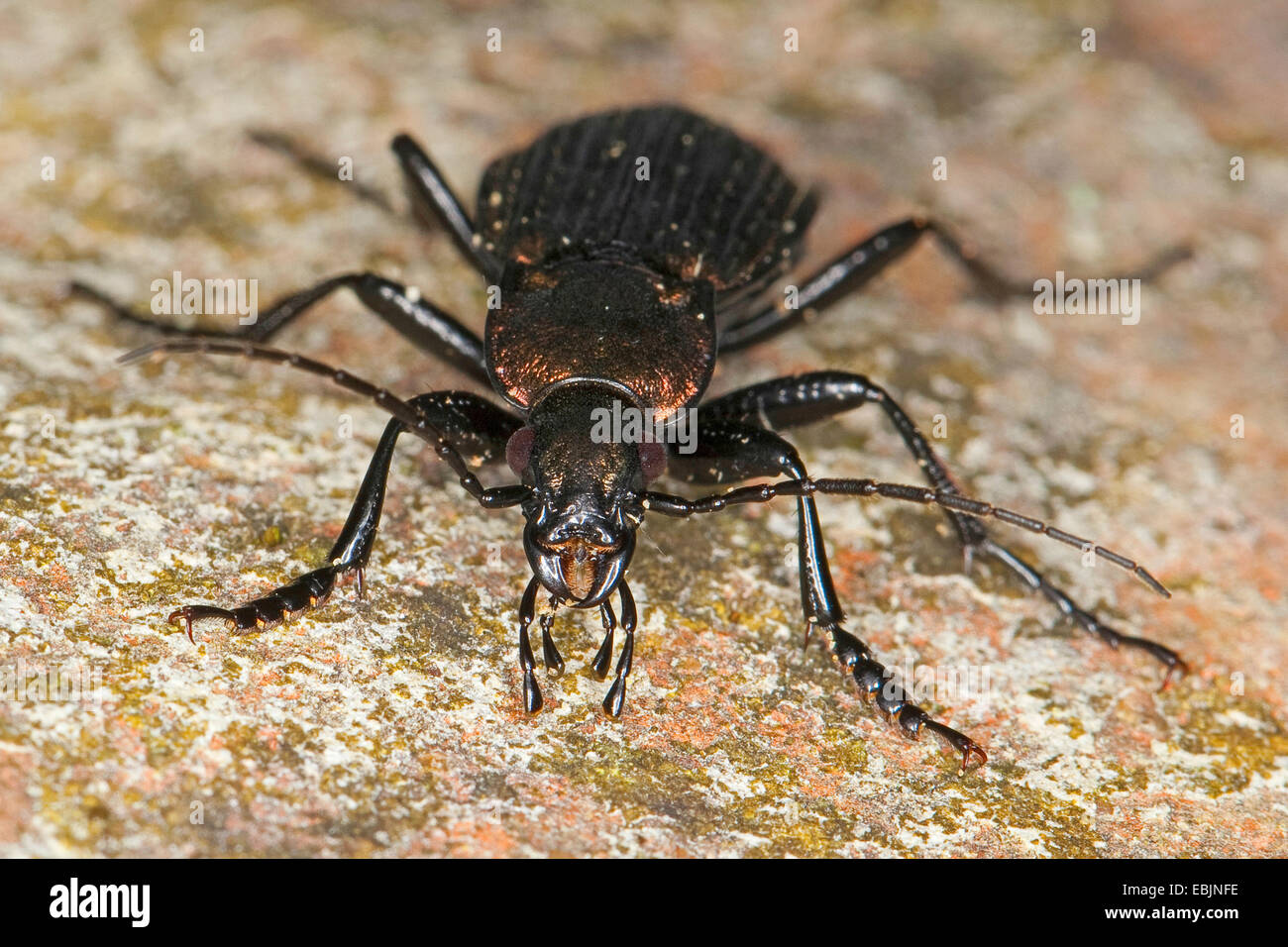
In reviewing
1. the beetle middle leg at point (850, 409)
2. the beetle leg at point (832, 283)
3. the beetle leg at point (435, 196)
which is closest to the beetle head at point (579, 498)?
the beetle middle leg at point (850, 409)

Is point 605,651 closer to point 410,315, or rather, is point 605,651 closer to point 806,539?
point 806,539

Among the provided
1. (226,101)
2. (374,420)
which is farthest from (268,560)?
(226,101)

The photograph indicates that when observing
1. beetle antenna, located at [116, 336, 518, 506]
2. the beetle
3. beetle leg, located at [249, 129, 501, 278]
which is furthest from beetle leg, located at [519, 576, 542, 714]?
beetle leg, located at [249, 129, 501, 278]

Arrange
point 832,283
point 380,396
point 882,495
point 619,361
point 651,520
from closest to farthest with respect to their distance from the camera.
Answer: point 882,495 → point 380,396 → point 619,361 → point 651,520 → point 832,283

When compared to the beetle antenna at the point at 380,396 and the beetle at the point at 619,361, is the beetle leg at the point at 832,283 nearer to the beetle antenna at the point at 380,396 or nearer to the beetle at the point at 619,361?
the beetle at the point at 619,361

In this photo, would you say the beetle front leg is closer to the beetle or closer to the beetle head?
the beetle

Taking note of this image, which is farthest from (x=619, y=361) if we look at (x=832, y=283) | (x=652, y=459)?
(x=832, y=283)

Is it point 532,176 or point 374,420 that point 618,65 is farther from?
point 374,420
